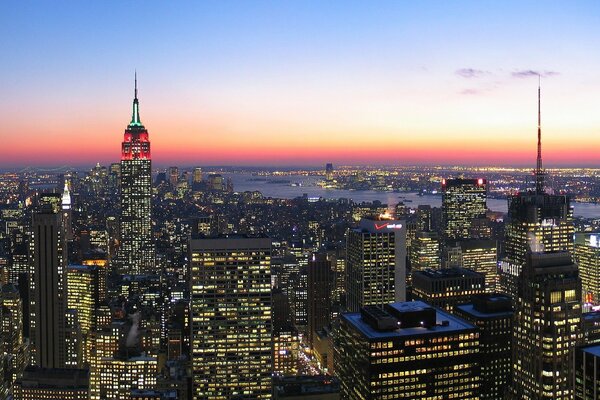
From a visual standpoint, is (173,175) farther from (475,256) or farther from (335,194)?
(475,256)

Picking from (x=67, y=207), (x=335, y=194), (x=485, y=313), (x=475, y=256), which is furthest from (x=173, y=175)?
(x=485, y=313)

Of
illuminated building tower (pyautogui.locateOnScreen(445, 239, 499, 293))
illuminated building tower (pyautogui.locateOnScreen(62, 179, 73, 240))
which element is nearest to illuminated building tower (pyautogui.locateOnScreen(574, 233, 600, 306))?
illuminated building tower (pyautogui.locateOnScreen(445, 239, 499, 293))

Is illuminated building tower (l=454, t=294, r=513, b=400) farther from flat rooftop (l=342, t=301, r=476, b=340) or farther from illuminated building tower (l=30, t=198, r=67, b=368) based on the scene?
illuminated building tower (l=30, t=198, r=67, b=368)

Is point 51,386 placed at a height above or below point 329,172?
below

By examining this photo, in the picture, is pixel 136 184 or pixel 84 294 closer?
pixel 84 294

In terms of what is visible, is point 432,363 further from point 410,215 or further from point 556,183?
point 410,215

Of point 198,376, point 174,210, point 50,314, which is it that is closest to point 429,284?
point 198,376
